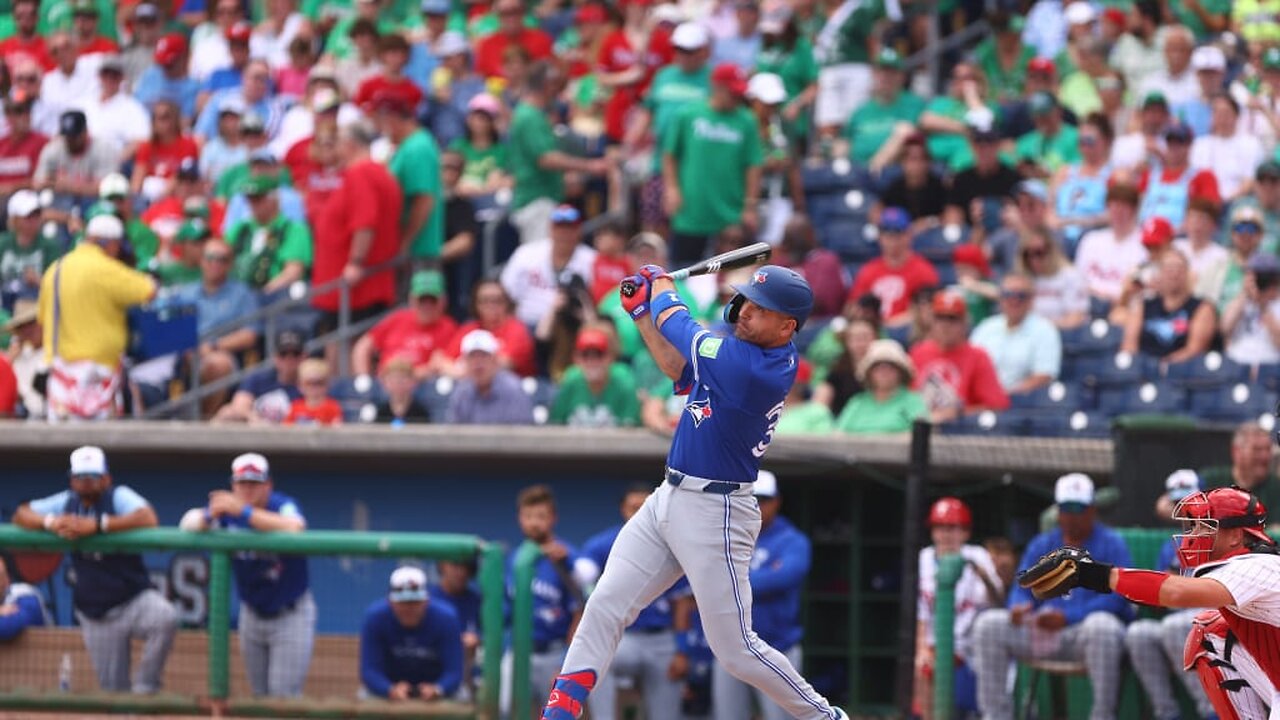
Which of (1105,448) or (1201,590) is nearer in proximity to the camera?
(1201,590)

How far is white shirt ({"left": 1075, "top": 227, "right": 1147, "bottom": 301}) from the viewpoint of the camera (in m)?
12.5

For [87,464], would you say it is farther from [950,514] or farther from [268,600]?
[950,514]

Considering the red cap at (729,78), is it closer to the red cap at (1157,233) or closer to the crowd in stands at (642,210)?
the crowd in stands at (642,210)

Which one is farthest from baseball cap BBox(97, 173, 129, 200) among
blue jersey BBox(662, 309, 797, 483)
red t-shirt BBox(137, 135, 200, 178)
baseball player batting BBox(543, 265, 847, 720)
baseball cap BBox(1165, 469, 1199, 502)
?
blue jersey BBox(662, 309, 797, 483)

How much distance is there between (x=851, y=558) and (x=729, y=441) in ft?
16.5

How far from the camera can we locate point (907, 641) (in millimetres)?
10242

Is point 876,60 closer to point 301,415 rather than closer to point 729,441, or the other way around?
point 301,415

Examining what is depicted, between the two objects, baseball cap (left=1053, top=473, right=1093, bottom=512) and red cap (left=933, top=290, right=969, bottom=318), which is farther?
red cap (left=933, top=290, right=969, bottom=318)

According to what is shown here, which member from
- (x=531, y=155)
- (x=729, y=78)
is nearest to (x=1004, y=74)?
(x=729, y=78)

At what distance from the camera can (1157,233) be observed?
39.6ft

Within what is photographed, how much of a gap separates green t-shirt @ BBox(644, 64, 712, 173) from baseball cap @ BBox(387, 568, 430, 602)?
4.59 m

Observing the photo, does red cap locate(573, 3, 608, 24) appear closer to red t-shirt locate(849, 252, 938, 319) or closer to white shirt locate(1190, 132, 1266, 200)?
red t-shirt locate(849, 252, 938, 319)

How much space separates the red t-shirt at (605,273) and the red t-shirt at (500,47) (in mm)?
2942

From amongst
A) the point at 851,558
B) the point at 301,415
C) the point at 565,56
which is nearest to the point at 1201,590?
the point at 851,558
